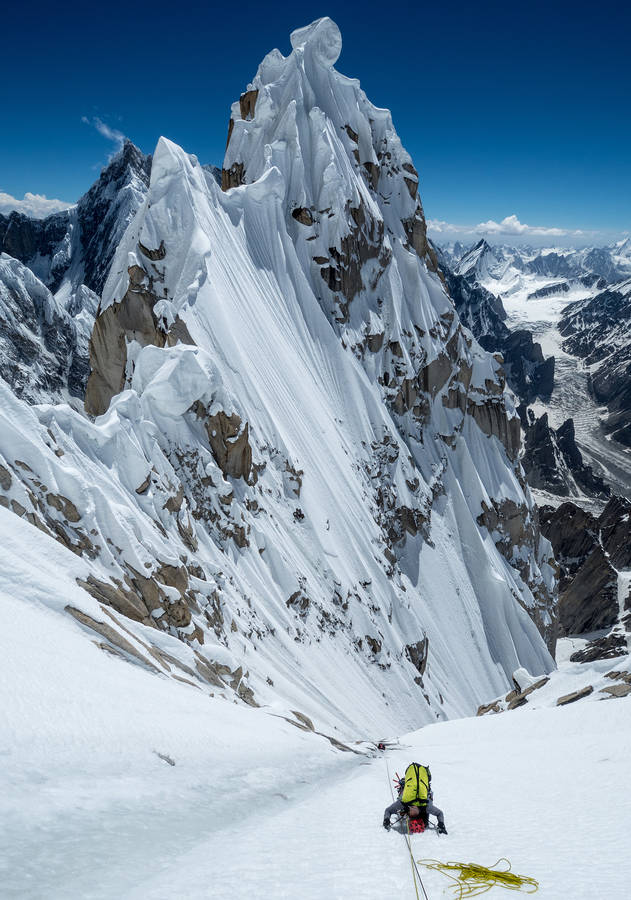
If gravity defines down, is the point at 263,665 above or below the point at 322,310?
below

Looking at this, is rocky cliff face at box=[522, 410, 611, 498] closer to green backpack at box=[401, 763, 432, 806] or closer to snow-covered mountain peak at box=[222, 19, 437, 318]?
snow-covered mountain peak at box=[222, 19, 437, 318]

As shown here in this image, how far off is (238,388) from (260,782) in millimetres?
29243

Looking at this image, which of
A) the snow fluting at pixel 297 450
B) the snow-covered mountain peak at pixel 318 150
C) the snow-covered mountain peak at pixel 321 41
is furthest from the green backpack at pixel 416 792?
the snow-covered mountain peak at pixel 321 41

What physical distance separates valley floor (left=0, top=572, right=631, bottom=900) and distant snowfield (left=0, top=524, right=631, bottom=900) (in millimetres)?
26

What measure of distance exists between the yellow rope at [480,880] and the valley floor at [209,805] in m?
0.18

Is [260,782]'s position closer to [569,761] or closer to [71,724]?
[71,724]

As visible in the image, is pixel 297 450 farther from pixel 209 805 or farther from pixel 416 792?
pixel 416 792

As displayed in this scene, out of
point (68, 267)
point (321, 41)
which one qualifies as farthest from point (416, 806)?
point (68, 267)

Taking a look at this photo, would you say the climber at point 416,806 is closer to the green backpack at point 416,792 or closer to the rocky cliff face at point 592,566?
the green backpack at point 416,792

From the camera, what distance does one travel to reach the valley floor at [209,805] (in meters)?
5.80

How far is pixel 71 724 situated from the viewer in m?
7.91

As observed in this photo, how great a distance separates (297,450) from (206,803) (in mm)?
33273

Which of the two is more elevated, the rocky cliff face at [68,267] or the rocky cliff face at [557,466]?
the rocky cliff face at [68,267]

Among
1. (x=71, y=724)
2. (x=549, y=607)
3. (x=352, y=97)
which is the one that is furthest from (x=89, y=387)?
(x=549, y=607)
